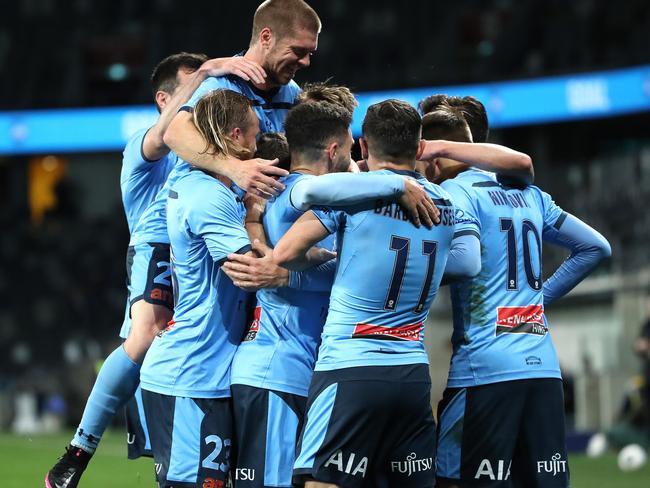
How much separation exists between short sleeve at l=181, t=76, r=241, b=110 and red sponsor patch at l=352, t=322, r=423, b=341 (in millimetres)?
1438

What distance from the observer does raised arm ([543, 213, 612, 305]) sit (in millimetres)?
5379

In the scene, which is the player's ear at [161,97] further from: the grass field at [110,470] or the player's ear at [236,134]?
the grass field at [110,470]

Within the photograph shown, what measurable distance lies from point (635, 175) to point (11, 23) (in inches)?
621

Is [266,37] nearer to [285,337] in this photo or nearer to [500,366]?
[285,337]

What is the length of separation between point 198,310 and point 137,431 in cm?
120

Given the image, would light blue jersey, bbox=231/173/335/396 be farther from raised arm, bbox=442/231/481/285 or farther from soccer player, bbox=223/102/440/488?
raised arm, bbox=442/231/481/285

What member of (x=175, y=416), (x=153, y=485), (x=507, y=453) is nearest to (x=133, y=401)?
(x=175, y=416)

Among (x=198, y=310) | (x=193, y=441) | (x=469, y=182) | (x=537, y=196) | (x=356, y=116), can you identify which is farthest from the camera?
(x=356, y=116)

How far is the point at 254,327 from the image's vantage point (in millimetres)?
4797

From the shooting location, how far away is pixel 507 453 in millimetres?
4887

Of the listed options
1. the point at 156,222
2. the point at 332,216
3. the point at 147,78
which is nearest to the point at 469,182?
the point at 332,216

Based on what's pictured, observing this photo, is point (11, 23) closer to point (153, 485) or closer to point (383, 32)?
point (383, 32)

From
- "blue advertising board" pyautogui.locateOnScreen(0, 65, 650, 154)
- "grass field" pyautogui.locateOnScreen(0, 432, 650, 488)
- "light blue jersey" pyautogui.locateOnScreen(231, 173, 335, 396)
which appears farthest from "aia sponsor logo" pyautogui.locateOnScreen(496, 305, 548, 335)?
"blue advertising board" pyautogui.locateOnScreen(0, 65, 650, 154)

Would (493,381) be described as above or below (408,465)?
above
